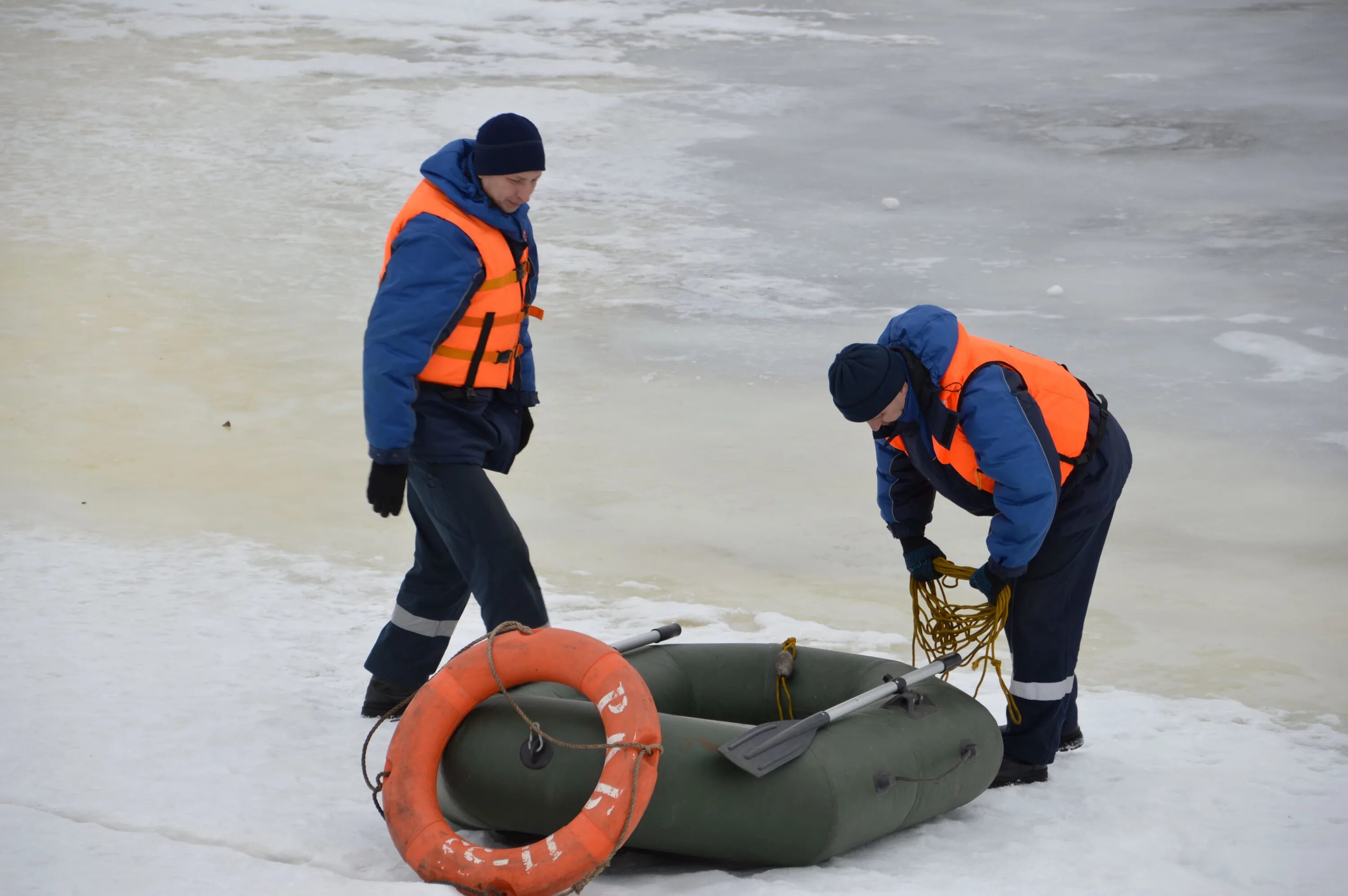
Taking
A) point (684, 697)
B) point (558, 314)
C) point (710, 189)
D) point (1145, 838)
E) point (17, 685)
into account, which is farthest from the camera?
point (710, 189)

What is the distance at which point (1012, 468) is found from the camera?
304cm

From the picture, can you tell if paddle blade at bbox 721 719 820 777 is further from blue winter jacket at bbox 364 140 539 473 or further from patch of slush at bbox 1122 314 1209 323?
patch of slush at bbox 1122 314 1209 323

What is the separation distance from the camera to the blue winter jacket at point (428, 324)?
3.13 metres

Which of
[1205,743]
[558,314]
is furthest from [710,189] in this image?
[1205,743]

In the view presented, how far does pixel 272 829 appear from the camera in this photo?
292cm

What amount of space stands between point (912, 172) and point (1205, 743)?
7.62 meters

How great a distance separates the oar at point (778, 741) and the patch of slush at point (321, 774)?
0.23m

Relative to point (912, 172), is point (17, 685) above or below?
below

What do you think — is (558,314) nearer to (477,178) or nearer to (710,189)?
(710,189)

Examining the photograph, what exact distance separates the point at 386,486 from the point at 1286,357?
548cm

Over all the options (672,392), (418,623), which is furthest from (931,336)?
(672,392)

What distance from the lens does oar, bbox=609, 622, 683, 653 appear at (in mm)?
3342

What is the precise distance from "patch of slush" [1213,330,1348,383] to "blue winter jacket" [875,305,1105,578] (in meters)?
4.18

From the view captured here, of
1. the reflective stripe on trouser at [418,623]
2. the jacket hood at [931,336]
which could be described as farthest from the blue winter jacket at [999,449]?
the reflective stripe on trouser at [418,623]
